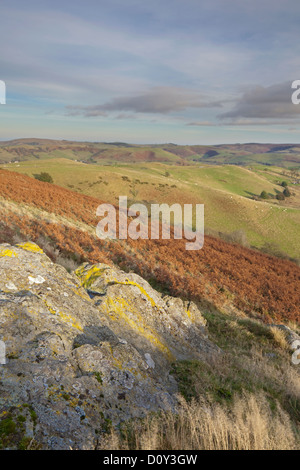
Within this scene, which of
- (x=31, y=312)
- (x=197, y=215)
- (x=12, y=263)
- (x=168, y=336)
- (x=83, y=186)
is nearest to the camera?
(x=31, y=312)

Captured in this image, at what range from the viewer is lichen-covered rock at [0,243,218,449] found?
298 cm

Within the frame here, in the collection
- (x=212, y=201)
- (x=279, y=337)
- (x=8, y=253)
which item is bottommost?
(x=279, y=337)

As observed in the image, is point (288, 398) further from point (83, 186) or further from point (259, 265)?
point (83, 186)

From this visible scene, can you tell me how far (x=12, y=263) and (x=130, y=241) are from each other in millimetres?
11125

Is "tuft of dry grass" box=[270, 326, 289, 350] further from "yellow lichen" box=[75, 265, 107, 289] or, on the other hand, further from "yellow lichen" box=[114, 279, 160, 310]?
"yellow lichen" box=[75, 265, 107, 289]

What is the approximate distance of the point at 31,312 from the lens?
15.0 ft

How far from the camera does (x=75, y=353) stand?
4.10 meters

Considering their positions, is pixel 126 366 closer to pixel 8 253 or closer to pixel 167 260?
pixel 8 253

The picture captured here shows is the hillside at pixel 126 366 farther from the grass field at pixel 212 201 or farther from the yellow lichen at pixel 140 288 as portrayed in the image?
the grass field at pixel 212 201

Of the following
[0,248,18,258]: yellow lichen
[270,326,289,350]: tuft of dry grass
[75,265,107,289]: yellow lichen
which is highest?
[0,248,18,258]: yellow lichen

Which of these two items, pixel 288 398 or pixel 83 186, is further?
pixel 83 186

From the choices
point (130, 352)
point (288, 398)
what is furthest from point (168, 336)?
point (288, 398)

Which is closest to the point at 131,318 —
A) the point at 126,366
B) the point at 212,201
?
the point at 126,366

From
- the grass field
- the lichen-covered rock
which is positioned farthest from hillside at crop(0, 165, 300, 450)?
the grass field
